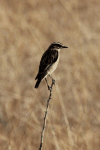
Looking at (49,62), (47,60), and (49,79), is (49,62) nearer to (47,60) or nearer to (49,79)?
(47,60)

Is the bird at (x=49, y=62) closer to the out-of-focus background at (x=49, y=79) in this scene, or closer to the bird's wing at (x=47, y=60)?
the bird's wing at (x=47, y=60)

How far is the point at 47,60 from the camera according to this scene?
4.03m

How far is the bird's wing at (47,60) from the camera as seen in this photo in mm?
3917

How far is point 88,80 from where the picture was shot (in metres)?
6.02

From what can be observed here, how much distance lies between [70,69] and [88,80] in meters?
0.54

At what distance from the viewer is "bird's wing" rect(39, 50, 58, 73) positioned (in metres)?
3.92

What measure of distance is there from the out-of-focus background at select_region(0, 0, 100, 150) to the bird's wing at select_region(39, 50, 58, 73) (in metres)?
0.35

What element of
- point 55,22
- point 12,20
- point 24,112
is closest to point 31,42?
point 12,20

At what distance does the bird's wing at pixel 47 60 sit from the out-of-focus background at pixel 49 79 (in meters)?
0.35

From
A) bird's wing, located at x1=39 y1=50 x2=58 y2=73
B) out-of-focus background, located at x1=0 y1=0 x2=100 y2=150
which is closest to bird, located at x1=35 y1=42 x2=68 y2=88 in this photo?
bird's wing, located at x1=39 y1=50 x2=58 y2=73

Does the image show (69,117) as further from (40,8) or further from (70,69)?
(40,8)

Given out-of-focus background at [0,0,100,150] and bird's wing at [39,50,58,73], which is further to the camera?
out-of-focus background at [0,0,100,150]

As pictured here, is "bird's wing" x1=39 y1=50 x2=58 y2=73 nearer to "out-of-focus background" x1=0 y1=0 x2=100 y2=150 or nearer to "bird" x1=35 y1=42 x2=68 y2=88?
"bird" x1=35 y1=42 x2=68 y2=88

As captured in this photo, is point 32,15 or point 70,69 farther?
point 32,15
